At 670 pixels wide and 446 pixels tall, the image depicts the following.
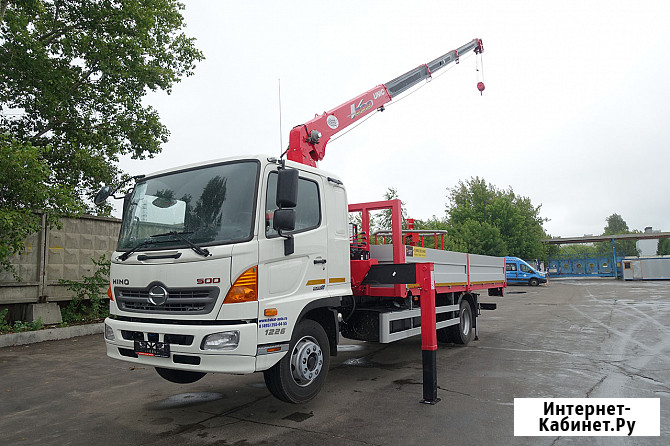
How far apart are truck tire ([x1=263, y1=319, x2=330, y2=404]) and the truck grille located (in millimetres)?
961

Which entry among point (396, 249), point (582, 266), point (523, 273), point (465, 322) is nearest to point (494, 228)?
point (523, 273)

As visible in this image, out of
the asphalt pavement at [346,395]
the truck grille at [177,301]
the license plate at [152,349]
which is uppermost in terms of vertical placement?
the truck grille at [177,301]

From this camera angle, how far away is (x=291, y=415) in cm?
468

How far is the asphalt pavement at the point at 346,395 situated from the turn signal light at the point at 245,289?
128 centimetres

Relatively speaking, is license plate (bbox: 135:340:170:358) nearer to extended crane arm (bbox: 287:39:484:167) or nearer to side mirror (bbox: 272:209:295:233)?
side mirror (bbox: 272:209:295:233)

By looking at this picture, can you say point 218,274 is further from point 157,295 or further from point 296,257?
point 296,257

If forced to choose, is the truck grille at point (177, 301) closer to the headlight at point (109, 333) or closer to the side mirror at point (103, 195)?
the headlight at point (109, 333)

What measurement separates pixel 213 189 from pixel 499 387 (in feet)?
14.2

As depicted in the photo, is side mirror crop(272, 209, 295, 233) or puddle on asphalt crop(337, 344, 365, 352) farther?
puddle on asphalt crop(337, 344, 365, 352)

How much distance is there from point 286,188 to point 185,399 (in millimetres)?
3079

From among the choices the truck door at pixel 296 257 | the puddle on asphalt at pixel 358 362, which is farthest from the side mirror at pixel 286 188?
the puddle on asphalt at pixel 358 362

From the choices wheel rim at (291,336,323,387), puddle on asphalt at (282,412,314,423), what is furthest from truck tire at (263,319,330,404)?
puddle on asphalt at (282,412,314,423)

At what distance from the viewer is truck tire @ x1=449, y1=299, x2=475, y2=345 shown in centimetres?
876

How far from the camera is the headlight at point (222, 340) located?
3.97 metres
